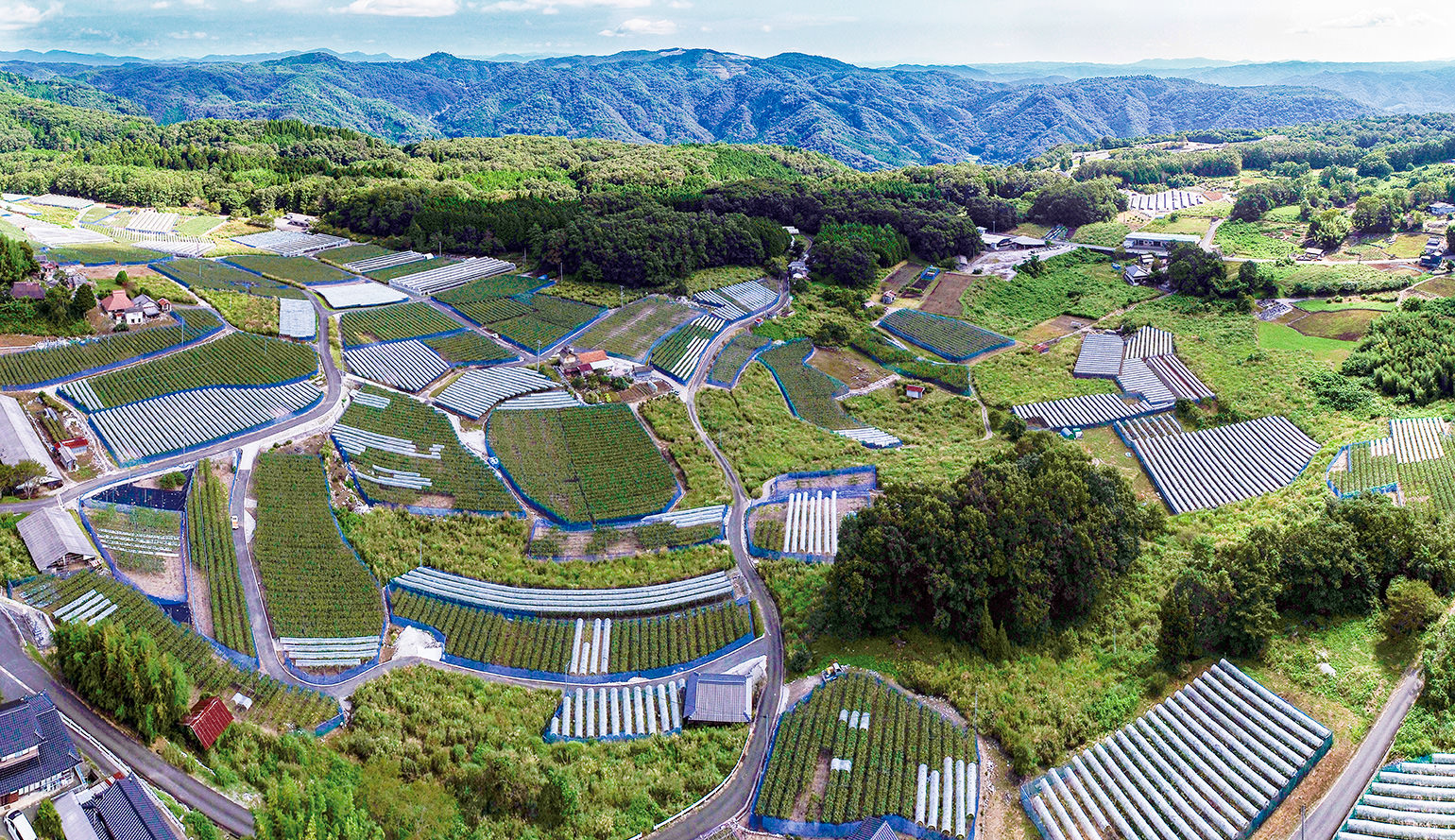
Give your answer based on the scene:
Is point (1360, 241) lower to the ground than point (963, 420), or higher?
higher

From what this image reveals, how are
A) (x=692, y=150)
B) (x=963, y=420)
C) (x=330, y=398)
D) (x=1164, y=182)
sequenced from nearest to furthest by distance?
(x=330, y=398) < (x=963, y=420) < (x=1164, y=182) < (x=692, y=150)

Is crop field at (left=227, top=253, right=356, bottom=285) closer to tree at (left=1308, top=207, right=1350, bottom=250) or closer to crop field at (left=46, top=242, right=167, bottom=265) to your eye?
crop field at (left=46, top=242, right=167, bottom=265)

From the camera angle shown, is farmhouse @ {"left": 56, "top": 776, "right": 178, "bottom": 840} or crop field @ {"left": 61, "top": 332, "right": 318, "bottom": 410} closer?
farmhouse @ {"left": 56, "top": 776, "right": 178, "bottom": 840}

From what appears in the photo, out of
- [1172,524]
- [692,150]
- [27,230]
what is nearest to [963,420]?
[1172,524]

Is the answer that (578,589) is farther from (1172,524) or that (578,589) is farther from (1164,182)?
(1164,182)

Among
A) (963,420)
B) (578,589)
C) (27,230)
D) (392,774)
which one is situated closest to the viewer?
(392,774)

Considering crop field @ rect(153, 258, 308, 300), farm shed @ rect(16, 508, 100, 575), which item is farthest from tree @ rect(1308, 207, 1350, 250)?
farm shed @ rect(16, 508, 100, 575)
